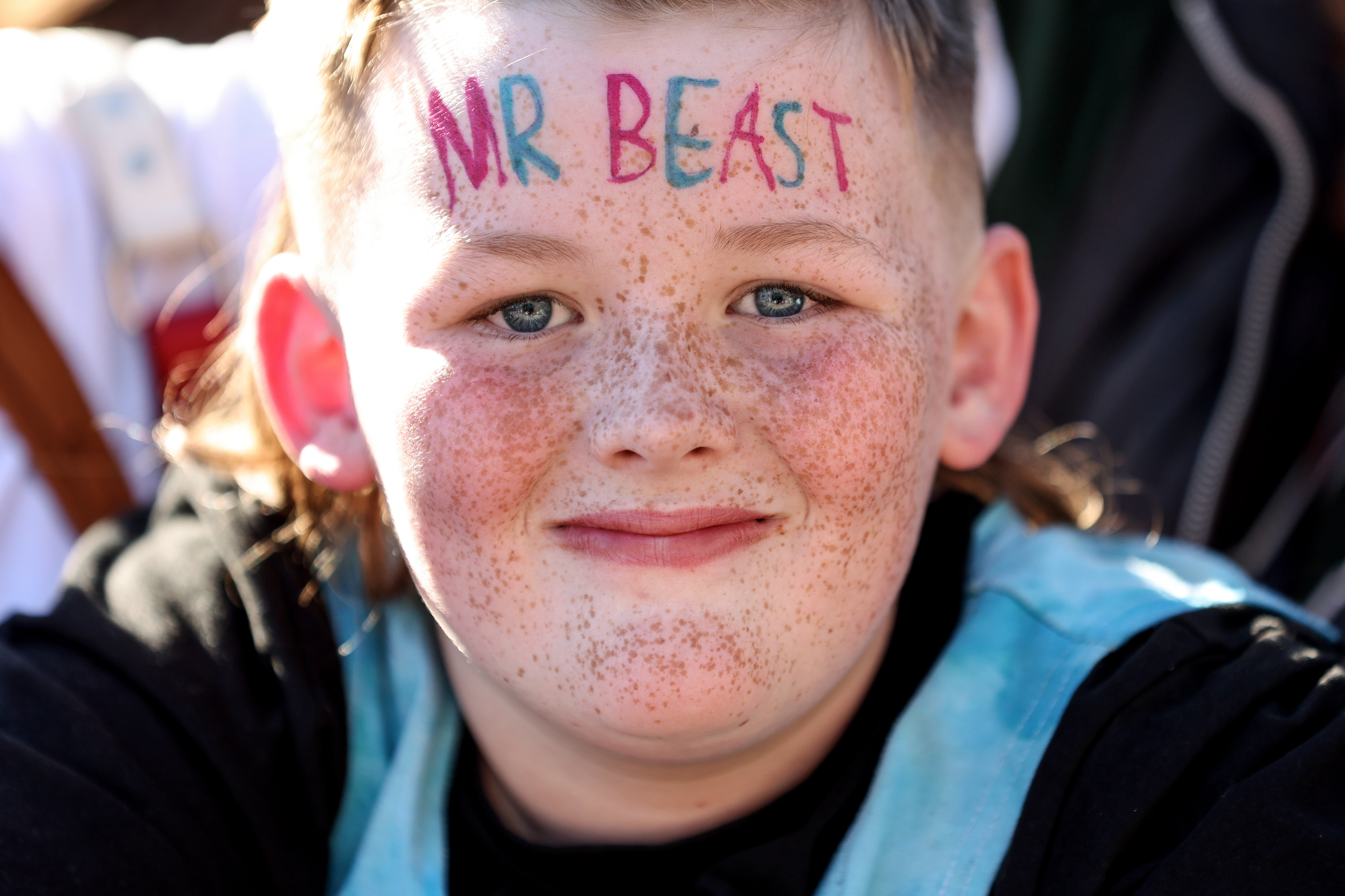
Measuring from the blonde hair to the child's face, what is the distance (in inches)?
2.2

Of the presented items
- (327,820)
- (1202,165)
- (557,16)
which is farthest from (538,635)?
(1202,165)

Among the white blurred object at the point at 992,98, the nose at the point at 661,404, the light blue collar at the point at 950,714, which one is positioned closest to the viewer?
the nose at the point at 661,404

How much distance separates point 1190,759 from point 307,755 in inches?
36.9

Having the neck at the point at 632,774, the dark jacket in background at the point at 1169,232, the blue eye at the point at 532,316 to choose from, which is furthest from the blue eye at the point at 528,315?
the dark jacket in background at the point at 1169,232

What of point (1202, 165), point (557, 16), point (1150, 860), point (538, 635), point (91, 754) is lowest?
point (91, 754)

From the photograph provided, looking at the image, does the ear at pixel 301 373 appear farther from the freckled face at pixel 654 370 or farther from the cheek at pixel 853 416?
the cheek at pixel 853 416

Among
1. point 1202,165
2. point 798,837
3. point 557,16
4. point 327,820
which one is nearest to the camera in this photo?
point 557,16

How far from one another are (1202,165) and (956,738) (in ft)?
4.14

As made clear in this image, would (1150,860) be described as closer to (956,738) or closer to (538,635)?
(956,738)

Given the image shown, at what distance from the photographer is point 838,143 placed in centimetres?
116

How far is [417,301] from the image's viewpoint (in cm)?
118

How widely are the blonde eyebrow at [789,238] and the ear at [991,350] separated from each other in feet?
0.87

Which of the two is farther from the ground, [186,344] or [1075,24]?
[1075,24]

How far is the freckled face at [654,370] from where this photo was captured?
43.5 inches
